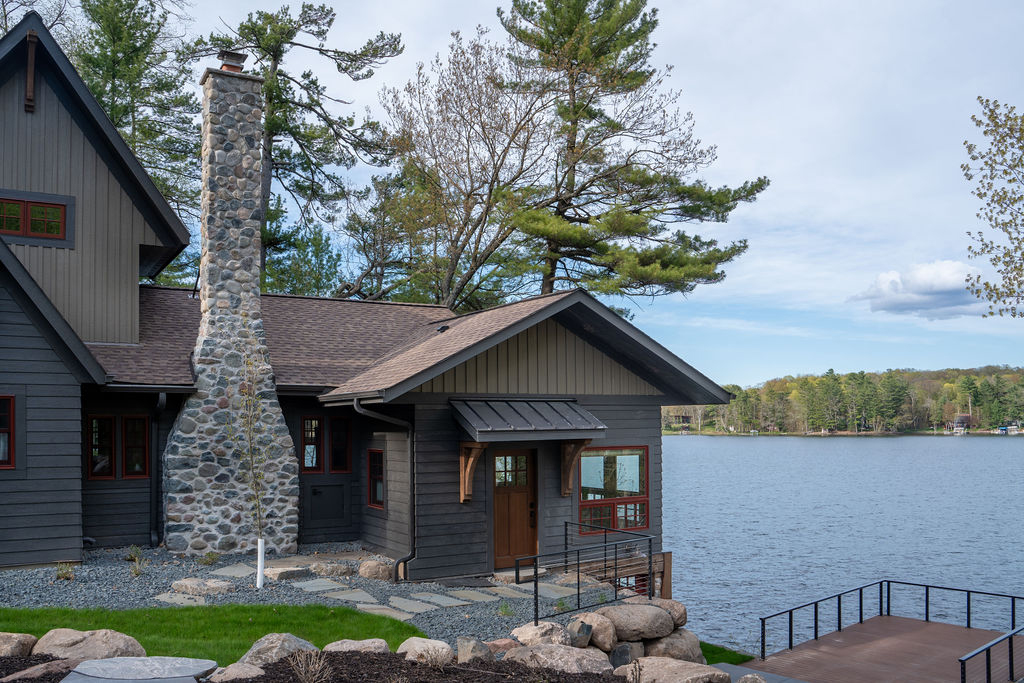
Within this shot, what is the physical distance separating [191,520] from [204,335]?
3107 millimetres

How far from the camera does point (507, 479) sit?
14188 millimetres

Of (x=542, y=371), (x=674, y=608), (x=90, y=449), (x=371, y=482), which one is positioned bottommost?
(x=674, y=608)

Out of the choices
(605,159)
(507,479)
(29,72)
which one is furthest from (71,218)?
(605,159)

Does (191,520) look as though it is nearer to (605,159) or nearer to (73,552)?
(73,552)

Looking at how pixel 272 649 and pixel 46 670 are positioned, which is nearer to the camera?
pixel 46 670

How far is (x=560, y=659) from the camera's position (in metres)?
7.82

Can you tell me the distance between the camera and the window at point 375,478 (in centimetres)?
1464

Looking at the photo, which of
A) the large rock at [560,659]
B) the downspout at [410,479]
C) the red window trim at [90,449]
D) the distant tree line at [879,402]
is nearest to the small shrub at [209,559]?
the red window trim at [90,449]

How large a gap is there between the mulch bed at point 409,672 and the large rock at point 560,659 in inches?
7.8

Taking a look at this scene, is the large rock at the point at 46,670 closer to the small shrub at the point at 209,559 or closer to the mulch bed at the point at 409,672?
the mulch bed at the point at 409,672

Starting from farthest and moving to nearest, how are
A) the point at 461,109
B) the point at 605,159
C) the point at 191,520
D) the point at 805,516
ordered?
the point at 805,516 → the point at 605,159 → the point at 461,109 → the point at 191,520

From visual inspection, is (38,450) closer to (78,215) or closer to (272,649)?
(78,215)

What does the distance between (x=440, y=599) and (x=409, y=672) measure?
4.63 meters

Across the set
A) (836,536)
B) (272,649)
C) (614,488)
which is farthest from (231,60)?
(836,536)
